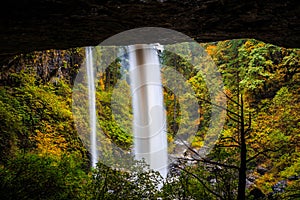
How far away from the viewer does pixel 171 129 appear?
34.0ft

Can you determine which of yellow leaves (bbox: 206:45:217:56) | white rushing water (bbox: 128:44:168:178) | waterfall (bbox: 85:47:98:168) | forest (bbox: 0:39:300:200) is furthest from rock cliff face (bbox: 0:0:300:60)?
yellow leaves (bbox: 206:45:217:56)

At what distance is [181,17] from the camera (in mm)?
2982

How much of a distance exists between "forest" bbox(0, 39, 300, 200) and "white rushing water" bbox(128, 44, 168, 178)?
1.22ft

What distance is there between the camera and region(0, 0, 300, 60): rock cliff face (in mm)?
2533

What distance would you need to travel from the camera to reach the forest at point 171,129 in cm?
347

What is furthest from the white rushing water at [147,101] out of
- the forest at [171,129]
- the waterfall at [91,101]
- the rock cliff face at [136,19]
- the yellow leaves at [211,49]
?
the rock cliff face at [136,19]

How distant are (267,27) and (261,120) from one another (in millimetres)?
3757

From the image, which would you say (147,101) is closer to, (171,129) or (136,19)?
(171,129)

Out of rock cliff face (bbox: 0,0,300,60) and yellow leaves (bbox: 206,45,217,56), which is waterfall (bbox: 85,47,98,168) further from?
rock cliff face (bbox: 0,0,300,60)

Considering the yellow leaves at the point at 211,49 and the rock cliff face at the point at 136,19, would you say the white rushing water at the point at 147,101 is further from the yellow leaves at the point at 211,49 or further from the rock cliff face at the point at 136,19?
the rock cliff face at the point at 136,19

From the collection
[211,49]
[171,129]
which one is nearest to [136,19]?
[171,129]

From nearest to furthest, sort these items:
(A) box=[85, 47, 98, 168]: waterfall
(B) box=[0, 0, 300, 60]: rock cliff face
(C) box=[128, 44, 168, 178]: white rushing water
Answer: (B) box=[0, 0, 300, 60]: rock cliff face
(A) box=[85, 47, 98, 168]: waterfall
(C) box=[128, 44, 168, 178]: white rushing water

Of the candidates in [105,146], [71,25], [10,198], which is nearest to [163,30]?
[71,25]

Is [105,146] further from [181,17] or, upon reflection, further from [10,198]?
[181,17]
